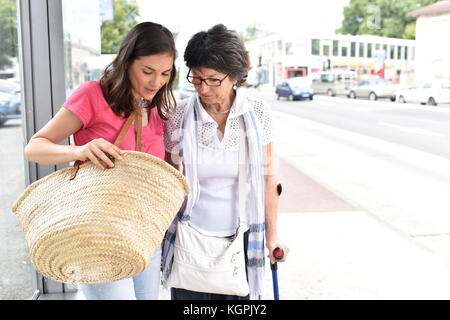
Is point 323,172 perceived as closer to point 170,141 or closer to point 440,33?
point 440,33

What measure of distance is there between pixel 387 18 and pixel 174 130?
5.90 feet

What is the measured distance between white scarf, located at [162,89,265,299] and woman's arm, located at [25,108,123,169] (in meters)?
0.44

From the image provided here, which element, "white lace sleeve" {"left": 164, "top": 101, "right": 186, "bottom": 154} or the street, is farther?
the street

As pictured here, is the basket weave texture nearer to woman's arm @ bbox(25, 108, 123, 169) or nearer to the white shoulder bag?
woman's arm @ bbox(25, 108, 123, 169)

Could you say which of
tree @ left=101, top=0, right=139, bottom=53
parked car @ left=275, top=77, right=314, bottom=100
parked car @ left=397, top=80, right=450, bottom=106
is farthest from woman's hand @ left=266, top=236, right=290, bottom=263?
parked car @ left=275, top=77, right=314, bottom=100

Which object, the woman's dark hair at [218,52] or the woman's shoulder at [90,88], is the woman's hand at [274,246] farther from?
the woman's shoulder at [90,88]

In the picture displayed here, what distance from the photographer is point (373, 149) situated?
8820 millimetres

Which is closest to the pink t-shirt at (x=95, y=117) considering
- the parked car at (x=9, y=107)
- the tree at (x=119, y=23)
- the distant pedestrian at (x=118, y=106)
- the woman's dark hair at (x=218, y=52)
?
the distant pedestrian at (x=118, y=106)

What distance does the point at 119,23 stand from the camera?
4.57 metres

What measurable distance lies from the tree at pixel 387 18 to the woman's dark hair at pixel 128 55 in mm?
1782

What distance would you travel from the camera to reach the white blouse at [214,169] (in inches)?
72.8

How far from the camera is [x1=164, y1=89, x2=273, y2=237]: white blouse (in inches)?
72.8
